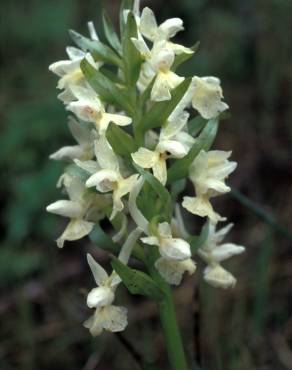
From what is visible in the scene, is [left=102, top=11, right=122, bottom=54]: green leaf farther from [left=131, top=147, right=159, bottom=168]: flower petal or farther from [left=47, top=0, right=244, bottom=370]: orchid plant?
[left=131, top=147, right=159, bottom=168]: flower petal

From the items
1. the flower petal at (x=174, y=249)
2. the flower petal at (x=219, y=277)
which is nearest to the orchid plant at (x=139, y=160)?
the flower petal at (x=174, y=249)

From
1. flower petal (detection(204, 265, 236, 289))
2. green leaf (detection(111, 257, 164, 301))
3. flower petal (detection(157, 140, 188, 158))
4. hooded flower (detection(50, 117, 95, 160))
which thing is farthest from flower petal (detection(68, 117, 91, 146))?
flower petal (detection(204, 265, 236, 289))

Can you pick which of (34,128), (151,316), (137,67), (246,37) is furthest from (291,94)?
(137,67)

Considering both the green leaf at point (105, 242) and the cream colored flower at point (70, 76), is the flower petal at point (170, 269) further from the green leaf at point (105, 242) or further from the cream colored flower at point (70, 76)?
the cream colored flower at point (70, 76)

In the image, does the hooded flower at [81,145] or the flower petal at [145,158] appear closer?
the flower petal at [145,158]

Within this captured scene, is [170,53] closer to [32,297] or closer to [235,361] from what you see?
[235,361]

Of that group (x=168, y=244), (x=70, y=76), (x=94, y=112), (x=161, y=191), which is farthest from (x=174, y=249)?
(x=70, y=76)
